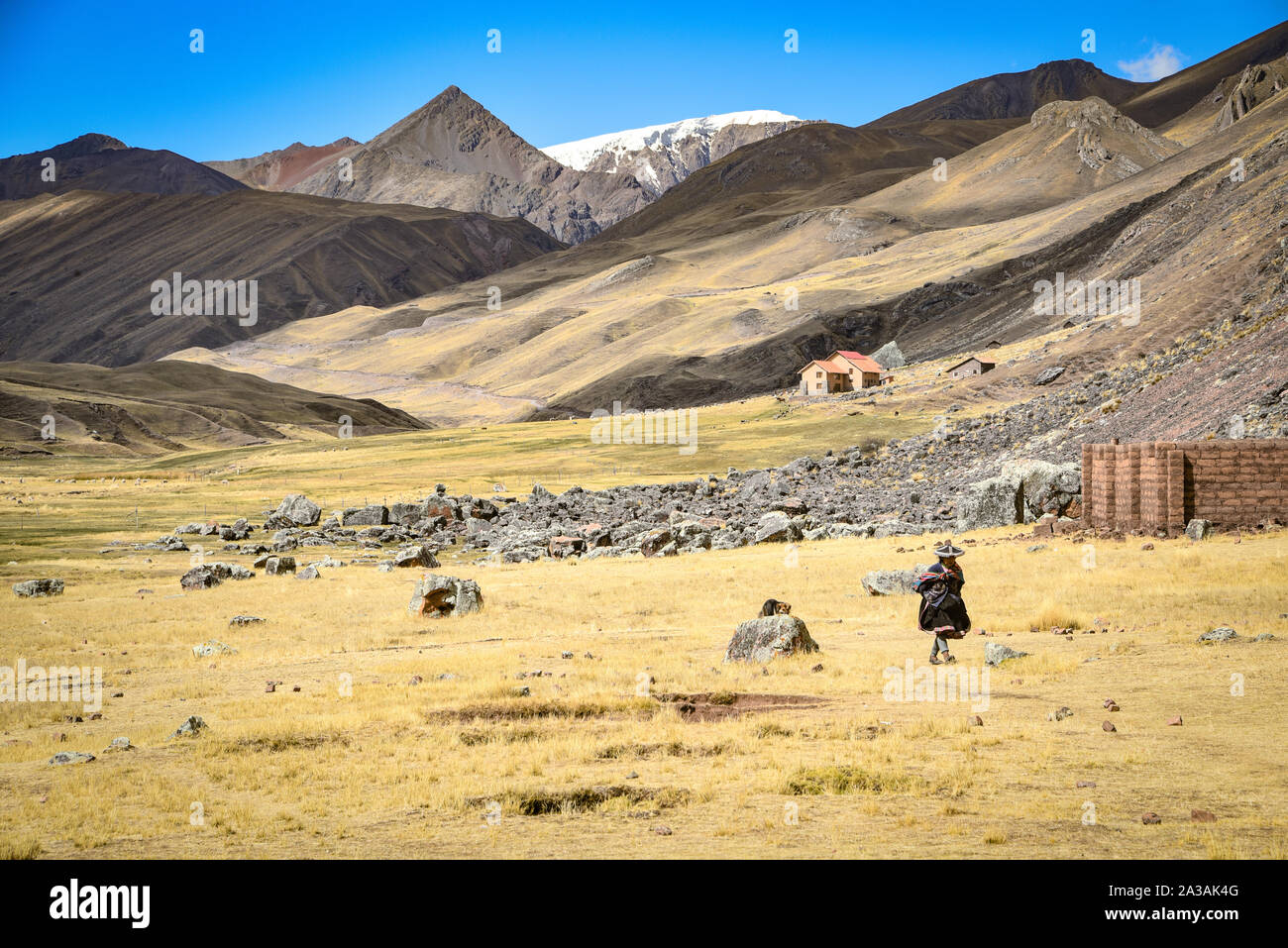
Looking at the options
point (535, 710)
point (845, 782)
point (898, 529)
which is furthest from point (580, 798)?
point (898, 529)

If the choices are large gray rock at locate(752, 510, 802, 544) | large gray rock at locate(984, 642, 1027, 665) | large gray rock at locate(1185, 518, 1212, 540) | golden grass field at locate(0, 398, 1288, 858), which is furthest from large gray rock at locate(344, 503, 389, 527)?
large gray rock at locate(984, 642, 1027, 665)

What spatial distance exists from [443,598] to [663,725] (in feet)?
53.8

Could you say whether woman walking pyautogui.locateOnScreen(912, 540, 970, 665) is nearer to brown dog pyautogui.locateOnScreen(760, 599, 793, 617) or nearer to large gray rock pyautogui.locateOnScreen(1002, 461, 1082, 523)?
brown dog pyautogui.locateOnScreen(760, 599, 793, 617)

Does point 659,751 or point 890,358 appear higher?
point 890,358

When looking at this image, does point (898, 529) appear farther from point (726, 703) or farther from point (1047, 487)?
point (726, 703)

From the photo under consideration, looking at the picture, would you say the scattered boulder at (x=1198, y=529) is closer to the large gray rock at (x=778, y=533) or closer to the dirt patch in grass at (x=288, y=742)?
the large gray rock at (x=778, y=533)

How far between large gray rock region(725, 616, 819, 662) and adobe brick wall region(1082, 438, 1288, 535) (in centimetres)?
1590

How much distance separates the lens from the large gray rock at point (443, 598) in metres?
32.4

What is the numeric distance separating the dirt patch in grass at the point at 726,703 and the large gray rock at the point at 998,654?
404cm

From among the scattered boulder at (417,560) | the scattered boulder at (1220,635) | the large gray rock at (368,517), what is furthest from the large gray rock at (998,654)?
the large gray rock at (368,517)

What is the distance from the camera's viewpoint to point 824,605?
99.8 feet

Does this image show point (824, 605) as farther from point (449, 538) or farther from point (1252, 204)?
point (1252, 204)

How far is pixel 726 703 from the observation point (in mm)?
19125
